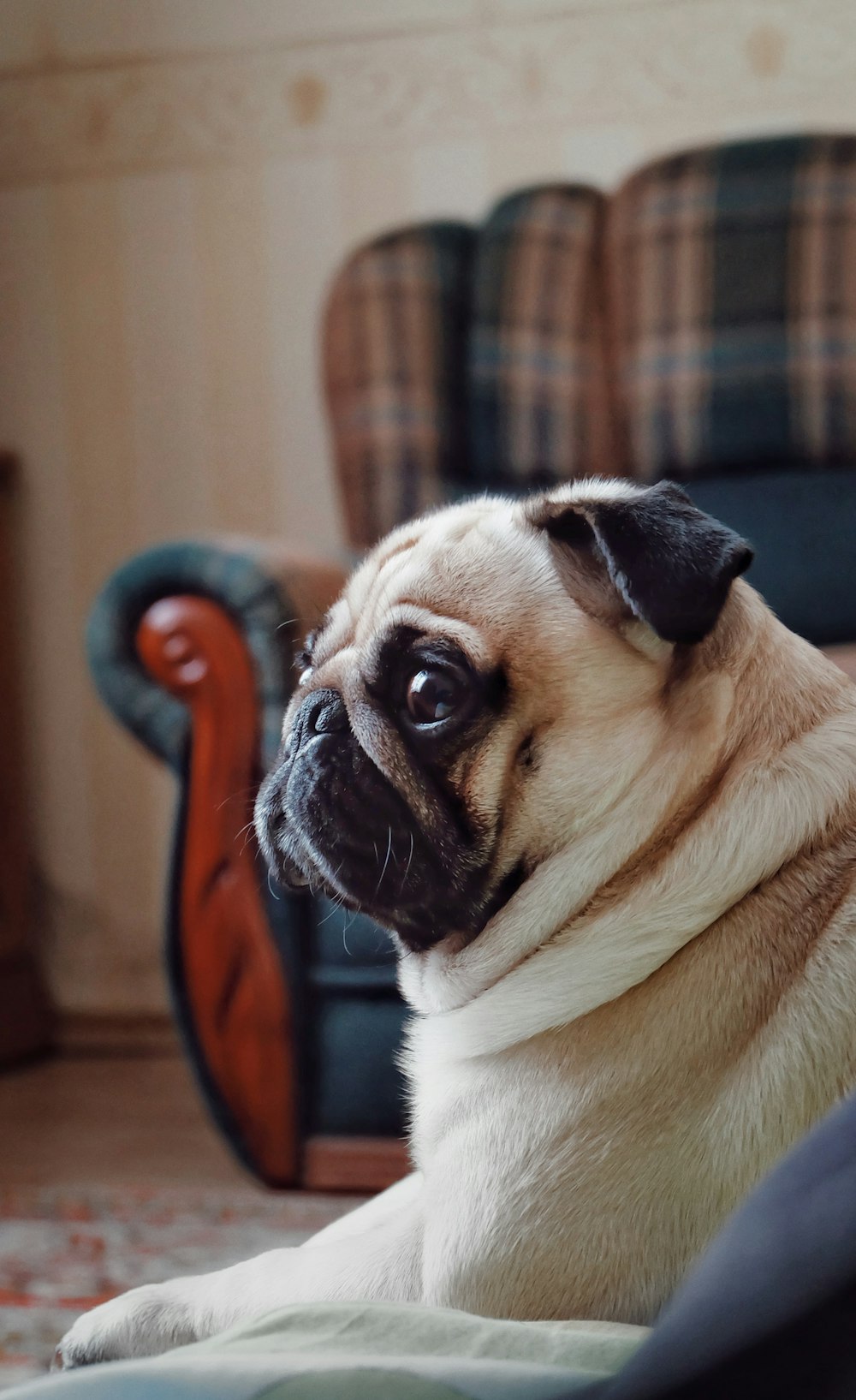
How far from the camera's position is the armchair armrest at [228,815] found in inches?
65.2

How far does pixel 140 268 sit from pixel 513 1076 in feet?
8.28

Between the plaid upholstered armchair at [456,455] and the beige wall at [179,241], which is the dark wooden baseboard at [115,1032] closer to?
the beige wall at [179,241]

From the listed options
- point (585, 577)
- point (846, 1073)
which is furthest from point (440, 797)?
point (846, 1073)

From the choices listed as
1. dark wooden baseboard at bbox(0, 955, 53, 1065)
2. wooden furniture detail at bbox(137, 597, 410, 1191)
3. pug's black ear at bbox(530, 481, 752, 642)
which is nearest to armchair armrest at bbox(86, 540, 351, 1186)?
wooden furniture detail at bbox(137, 597, 410, 1191)

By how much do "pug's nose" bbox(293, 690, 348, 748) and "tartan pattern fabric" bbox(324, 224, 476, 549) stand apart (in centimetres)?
143

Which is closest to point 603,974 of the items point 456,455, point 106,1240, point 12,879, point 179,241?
point 106,1240

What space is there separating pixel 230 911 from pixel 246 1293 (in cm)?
92

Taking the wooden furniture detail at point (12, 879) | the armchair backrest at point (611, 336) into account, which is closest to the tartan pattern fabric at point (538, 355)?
the armchair backrest at point (611, 336)

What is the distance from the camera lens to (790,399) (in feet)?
7.04

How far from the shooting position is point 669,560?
72 cm

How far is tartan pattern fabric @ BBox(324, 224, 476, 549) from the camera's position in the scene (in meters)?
2.37

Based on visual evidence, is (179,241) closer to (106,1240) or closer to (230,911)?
(230,911)

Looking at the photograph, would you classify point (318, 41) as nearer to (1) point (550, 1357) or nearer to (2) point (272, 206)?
(2) point (272, 206)

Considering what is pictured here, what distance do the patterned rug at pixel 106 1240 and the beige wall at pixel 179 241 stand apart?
121cm
